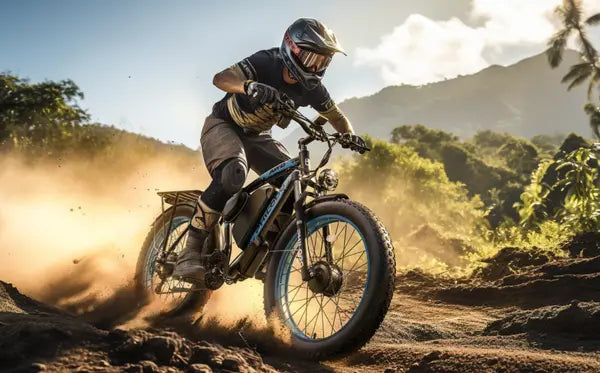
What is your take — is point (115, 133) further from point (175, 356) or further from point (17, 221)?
point (175, 356)

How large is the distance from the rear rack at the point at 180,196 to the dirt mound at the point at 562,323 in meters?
3.18

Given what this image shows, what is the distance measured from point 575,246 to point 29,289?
7.80 meters

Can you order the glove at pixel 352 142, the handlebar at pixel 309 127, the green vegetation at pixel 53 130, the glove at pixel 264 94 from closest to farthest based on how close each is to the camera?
1. the glove at pixel 264 94
2. the handlebar at pixel 309 127
3. the glove at pixel 352 142
4. the green vegetation at pixel 53 130

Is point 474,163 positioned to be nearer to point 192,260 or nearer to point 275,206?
point 192,260

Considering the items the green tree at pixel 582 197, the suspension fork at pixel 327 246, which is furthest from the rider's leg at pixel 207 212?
the green tree at pixel 582 197

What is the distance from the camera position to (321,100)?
4.98 meters

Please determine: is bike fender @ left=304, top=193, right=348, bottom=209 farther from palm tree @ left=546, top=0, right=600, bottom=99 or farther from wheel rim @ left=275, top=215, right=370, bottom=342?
palm tree @ left=546, top=0, right=600, bottom=99

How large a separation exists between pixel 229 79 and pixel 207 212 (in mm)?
1252

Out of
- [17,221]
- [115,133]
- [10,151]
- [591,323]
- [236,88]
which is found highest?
[115,133]

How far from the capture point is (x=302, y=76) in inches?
171

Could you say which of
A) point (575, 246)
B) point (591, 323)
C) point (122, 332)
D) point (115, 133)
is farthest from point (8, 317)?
point (115, 133)

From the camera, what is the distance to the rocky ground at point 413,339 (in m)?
2.27

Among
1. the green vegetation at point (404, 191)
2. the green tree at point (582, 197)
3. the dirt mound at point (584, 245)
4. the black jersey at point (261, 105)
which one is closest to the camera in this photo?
the black jersey at point (261, 105)

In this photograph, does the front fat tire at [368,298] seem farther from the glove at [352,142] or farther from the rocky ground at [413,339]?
the glove at [352,142]
